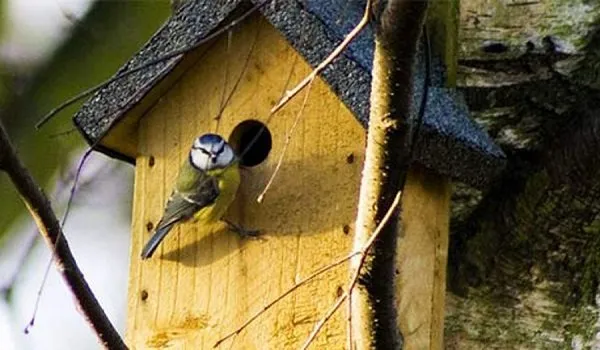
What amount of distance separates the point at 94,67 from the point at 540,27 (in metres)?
1.14

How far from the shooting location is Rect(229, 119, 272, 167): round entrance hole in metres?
2.17

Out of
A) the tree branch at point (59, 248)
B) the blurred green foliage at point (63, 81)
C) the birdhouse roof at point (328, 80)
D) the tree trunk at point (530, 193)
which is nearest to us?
the tree branch at point (59, 248)

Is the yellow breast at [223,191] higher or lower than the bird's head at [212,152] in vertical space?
lower

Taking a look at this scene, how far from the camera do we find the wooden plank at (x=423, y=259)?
2.07m

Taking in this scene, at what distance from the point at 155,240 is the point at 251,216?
0.53 ft

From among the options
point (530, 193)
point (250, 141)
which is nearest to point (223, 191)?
point (250, 141)

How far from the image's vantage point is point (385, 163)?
143 cm

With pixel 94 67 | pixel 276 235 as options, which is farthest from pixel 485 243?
pixel 94 67

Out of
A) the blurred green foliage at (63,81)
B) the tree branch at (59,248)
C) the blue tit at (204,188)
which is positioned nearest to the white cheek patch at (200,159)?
the blue tit at (204,188)

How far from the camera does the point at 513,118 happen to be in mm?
2449

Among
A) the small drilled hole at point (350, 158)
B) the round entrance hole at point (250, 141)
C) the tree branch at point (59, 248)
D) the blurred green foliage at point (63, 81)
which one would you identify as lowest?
the tree branch at point (59, 248)

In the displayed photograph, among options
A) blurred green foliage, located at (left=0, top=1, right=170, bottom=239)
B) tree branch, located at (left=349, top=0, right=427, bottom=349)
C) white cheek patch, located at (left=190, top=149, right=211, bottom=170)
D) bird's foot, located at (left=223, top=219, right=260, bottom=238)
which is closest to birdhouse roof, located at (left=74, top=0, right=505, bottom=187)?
white cheek patch, located at (left=190, top=149, right=211, bottom=170)

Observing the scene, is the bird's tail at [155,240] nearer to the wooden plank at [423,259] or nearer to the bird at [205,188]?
the bird at [205,188]

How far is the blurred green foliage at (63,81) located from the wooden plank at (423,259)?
1.22m
